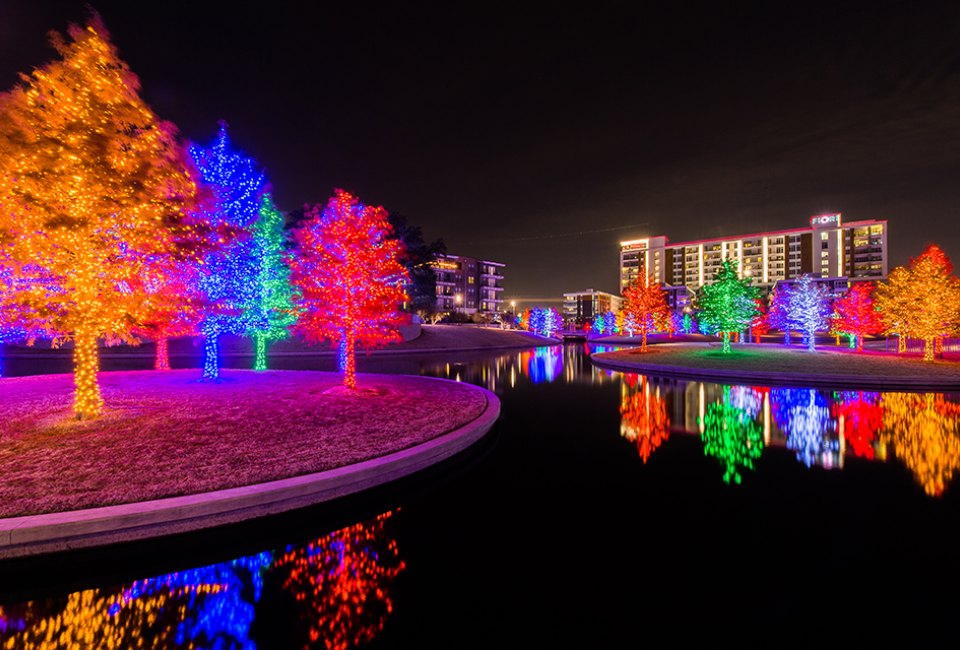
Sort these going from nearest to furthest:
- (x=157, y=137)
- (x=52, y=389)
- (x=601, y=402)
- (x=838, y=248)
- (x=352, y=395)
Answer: (x=157, y=137)
(x=352, y=395)
(x=52, y=389)
(x=601, y=402)
(x=838, y=248)

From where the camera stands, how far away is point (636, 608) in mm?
4164

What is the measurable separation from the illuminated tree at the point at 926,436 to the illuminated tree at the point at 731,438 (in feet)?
8.53

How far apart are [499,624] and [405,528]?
2226 mm

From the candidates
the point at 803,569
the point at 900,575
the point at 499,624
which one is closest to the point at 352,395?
the point at 499,624

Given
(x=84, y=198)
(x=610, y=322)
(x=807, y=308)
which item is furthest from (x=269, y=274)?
(x=610, y=322)

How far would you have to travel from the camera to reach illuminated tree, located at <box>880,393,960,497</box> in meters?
7.83

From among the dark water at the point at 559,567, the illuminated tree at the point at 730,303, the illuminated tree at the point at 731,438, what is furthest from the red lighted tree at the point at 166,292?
the illuminated tree at the point at 730,303

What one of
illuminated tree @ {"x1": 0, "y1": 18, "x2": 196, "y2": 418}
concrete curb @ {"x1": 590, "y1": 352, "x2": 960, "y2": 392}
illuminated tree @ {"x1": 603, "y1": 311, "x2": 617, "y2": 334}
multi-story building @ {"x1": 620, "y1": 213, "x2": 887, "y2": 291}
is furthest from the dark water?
multi-story building @ {"x1": 620, "y1": 213, "x2": 887, "y2": 291}

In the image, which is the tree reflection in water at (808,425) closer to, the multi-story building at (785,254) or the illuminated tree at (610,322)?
the illuminated tree at (610,322)

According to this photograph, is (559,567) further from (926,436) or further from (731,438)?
(926,436)

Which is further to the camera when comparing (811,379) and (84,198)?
(811,379)

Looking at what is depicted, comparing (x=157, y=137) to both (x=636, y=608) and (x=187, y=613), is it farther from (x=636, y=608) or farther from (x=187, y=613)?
(x=636, y=608)

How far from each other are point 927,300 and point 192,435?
4222 centimetres

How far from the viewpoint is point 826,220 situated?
126312 mm
